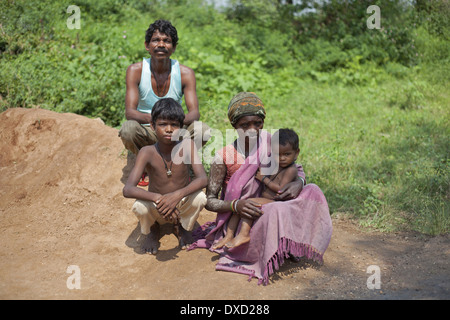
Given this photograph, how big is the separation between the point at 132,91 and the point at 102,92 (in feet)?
7.02

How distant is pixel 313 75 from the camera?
8.76 metres

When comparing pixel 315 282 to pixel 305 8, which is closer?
pixel 315 282

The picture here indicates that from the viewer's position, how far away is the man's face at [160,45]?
428 centimetres

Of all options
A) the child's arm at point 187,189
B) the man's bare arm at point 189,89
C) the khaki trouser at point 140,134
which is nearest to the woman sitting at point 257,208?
the child's arm at point 187,189

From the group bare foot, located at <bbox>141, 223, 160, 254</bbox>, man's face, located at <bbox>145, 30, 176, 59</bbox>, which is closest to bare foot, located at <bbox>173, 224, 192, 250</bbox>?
bare foot, located at <bbox>141, 223, 160, 254</bbox>

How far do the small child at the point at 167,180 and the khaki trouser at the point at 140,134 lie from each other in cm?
67

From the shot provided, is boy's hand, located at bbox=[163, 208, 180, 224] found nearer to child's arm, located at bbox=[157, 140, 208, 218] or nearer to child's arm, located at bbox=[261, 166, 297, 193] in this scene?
child's arm, located at bbox=[157, 140, 208, 218]

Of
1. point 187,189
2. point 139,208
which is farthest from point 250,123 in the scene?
point 139,208

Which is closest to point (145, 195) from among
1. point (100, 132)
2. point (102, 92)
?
point (100, 132)

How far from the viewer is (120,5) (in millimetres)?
9102

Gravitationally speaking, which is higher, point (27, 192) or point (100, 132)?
point (100, 132)

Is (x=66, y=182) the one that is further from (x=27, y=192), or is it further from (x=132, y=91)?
(x=132, y=91)

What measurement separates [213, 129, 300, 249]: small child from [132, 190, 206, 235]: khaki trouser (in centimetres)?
29

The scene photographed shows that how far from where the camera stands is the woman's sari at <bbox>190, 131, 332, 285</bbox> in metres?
3.21
